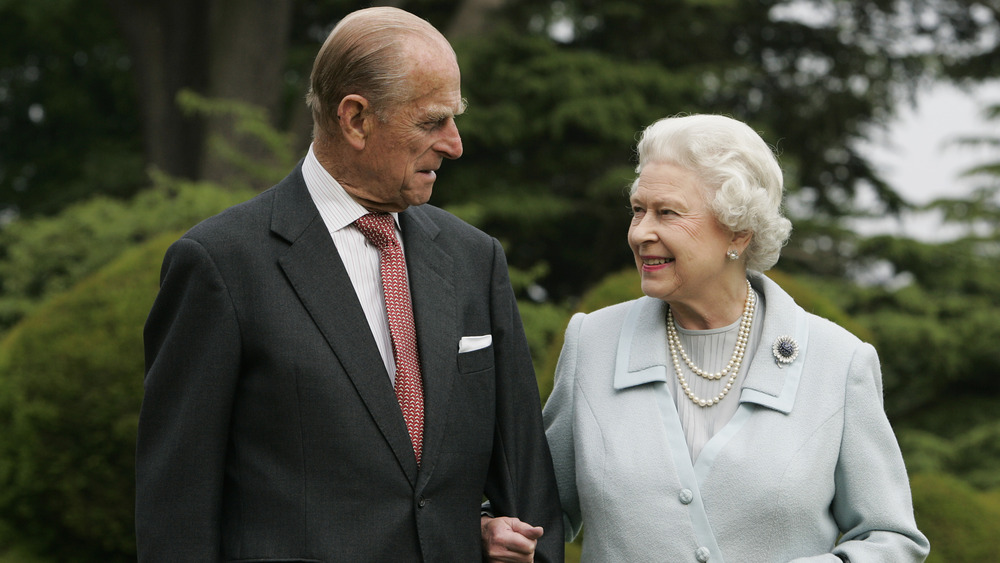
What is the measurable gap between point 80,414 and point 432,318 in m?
4.04

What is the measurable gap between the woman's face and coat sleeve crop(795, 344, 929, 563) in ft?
1.50

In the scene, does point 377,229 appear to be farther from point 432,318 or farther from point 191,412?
point 191,412

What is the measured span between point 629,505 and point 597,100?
7.76 meters

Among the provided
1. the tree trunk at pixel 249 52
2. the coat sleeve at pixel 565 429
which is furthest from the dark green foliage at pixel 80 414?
the tree trunk at pixel 249 52

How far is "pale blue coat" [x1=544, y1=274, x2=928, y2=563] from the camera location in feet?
8.84

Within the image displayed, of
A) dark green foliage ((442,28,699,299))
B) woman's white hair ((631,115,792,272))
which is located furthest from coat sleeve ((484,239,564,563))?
dark green foliage ((442,28,699,299))

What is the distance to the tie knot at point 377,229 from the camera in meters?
2.66

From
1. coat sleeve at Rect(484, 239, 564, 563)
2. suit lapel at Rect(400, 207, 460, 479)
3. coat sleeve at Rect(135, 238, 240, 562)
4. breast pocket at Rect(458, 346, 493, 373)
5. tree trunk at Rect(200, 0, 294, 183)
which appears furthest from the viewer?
tree trunk at Rect(200, 0, 294, 183)

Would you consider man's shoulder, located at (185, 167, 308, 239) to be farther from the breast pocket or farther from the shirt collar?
the breast pocket

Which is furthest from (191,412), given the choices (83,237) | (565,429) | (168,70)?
(168,70)

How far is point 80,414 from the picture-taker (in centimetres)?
603

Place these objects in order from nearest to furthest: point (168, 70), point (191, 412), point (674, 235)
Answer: point (191, 412) < point (674, 235) < point (168, 70)

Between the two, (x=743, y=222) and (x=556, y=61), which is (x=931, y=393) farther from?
(x=743, y=222)

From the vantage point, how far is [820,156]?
11555 mm
